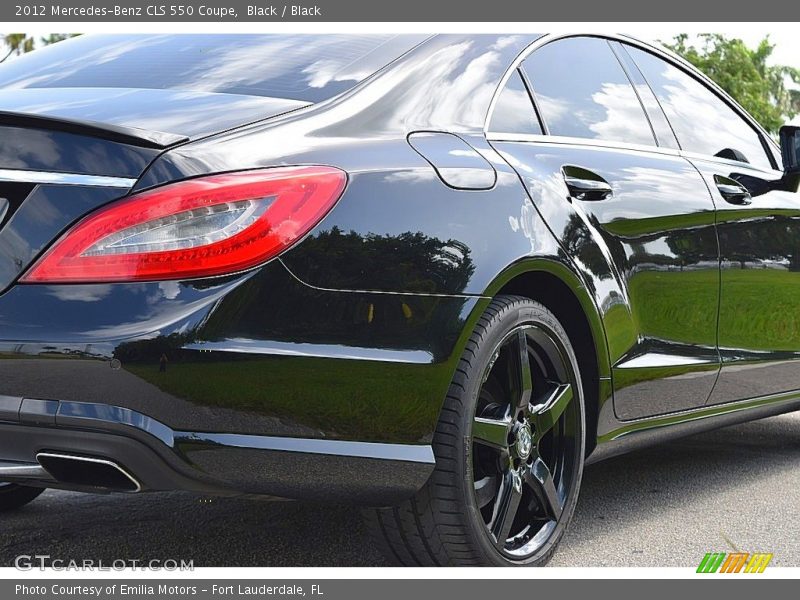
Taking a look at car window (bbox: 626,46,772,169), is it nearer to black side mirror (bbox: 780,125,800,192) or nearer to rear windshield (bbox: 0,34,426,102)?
black side mirror (bbox: 780,125,800,192)

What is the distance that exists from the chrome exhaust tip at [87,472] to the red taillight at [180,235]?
368 mm

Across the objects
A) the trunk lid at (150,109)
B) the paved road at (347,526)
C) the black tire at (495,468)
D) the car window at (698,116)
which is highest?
the trunk lid at (150,109)

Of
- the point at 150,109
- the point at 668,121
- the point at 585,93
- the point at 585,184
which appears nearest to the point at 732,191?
the point at 668,121

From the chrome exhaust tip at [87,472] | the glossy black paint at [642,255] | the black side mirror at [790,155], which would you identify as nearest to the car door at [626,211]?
the glossy black paint at [642,255]

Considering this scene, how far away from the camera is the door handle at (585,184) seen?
330cm

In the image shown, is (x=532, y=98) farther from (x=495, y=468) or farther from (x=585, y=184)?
(x=495, y=468)

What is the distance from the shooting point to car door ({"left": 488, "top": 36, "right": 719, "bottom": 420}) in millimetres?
3277

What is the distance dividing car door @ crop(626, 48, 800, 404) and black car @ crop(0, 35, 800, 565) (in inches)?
10.6

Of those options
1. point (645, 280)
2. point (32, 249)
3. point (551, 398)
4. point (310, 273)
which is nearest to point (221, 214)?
point (310, 273)

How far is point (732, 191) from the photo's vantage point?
13.9ft

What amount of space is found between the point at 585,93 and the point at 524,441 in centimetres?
125

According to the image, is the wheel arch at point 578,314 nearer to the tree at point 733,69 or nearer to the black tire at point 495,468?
the black tire at point 495,468

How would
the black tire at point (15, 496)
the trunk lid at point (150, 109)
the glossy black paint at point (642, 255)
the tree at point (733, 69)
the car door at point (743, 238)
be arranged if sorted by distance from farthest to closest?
the tree at point (733, 69) → the car door at point (743, 238) → the black tire at point (15, 496) → the glossy black paint at point (642, 255) → the trunk lid at point (150, 109)

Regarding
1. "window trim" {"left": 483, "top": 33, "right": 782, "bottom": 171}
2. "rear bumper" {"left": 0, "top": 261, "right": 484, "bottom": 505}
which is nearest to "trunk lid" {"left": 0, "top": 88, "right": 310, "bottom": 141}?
"rear bumper" {"left": 0, "top": 261, "right": 484, "bottom": 505}
